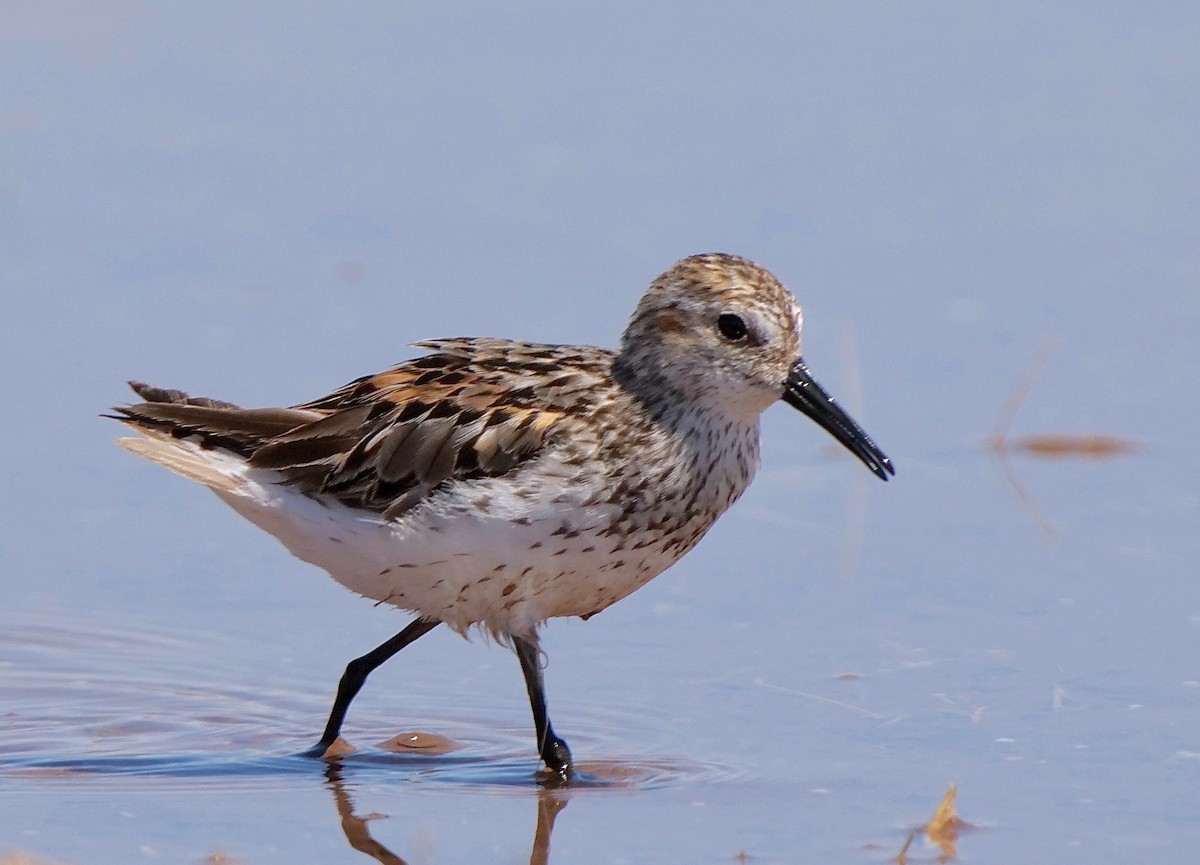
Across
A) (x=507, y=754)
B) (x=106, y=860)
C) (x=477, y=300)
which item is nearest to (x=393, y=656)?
(x=507, y=754)

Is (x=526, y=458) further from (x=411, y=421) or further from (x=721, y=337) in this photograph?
(x=721, y=337)

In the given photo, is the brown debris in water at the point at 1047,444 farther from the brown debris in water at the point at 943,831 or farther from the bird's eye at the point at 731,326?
the brown debris in water at the point at 943,831

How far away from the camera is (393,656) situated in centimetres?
904

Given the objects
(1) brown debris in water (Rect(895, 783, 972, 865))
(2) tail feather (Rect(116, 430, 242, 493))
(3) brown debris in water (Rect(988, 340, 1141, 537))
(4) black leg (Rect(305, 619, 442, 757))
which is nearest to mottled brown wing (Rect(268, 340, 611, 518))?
(2) tail feather (Rect(116, 430, 242, 493))

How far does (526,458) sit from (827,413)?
109 cm

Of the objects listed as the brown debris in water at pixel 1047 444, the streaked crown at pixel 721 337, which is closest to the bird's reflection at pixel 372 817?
the streaked crown at pixel 721 337

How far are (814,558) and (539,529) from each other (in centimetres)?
241

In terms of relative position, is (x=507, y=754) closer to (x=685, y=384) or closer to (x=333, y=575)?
(x=333, y=575)

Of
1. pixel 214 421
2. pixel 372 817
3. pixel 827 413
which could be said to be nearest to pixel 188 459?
pixel 214 421

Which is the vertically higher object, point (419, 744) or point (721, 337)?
point (721, 337)

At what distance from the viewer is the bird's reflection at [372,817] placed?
7168 mm

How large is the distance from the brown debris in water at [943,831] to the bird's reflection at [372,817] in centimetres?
108

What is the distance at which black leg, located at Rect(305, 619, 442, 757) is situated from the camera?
8258 millimetres

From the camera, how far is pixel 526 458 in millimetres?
7723
